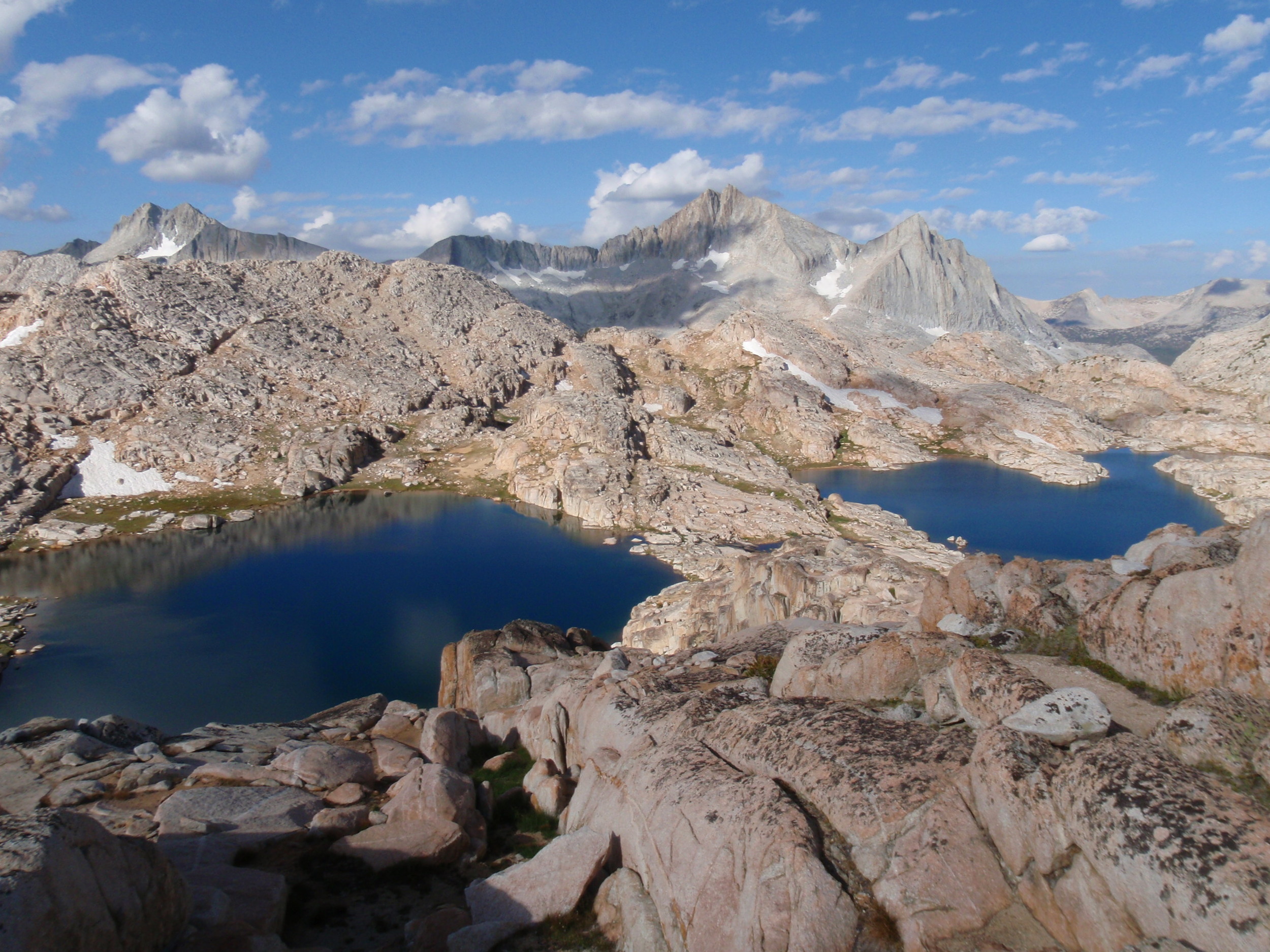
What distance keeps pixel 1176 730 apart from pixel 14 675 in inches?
2301

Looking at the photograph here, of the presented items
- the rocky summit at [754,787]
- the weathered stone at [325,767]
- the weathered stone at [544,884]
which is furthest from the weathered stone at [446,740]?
the weathered stone at [544,884]

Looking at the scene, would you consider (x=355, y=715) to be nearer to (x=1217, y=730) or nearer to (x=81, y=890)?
(x=81, y=890)

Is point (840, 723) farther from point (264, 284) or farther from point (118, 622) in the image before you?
point (264, 284)

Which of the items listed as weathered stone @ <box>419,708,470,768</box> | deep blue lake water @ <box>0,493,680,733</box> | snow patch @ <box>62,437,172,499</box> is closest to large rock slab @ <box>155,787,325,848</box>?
weathered stone @ <box>419,708,470,768</box>

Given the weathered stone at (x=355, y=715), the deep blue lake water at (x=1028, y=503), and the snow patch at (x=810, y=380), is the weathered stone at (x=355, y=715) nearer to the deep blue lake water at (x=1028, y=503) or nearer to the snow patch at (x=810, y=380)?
the deep blue lake water at (x=1028, y=503)

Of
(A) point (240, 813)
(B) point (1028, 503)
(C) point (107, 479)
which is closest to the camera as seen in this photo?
(A) point (240, 813)

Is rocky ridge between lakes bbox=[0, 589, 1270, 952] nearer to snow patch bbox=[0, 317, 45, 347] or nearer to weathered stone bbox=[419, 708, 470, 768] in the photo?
weathered stone bbox=[419, 708, 470, 768]

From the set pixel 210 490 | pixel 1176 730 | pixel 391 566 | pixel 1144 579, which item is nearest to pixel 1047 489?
pixel 391 566

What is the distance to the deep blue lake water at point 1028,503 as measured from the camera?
71938mm

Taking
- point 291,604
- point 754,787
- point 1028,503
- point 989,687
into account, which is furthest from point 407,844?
point 1028,503

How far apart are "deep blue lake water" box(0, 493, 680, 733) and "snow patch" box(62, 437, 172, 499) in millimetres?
14579

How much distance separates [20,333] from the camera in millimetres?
97875

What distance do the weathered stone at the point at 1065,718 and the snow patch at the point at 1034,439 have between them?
118621 mm

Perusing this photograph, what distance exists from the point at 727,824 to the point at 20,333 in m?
129
